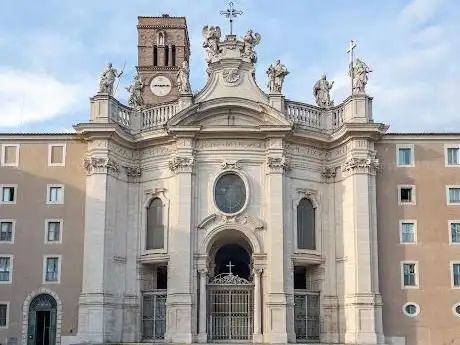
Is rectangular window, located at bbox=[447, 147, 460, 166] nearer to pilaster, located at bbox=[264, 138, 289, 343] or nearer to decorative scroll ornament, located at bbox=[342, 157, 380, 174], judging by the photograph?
decorative scroll ornament, located at bbox=[342, 157, 380, 174]

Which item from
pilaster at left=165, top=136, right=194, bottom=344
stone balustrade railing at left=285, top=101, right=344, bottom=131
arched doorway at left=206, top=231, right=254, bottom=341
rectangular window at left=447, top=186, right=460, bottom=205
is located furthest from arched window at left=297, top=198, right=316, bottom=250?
rectangular window at left=447, top=186, right=460, bottom=205

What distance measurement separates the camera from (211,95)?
1703 inches

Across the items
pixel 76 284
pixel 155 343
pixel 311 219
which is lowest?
pixel 155 343

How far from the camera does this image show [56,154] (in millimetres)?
43438

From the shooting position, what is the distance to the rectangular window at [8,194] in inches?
1682

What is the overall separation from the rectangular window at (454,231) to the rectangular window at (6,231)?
24157 mm

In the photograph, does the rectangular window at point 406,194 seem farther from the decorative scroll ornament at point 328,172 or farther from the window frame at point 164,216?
the window frame at point 164,216

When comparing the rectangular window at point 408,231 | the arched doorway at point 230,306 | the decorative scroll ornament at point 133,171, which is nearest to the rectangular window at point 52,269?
the decorative scroll ornament at point 133,171

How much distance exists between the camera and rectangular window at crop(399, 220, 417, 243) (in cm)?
4228

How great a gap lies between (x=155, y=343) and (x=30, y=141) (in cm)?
1343

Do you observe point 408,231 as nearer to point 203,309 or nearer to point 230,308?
point 230,308

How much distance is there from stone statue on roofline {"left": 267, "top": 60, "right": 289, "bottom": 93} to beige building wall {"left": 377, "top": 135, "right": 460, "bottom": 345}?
667cm

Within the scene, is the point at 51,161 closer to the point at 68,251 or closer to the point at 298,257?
the point at 68,251

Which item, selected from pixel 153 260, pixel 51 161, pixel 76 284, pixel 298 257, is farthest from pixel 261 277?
pixel 51 161
